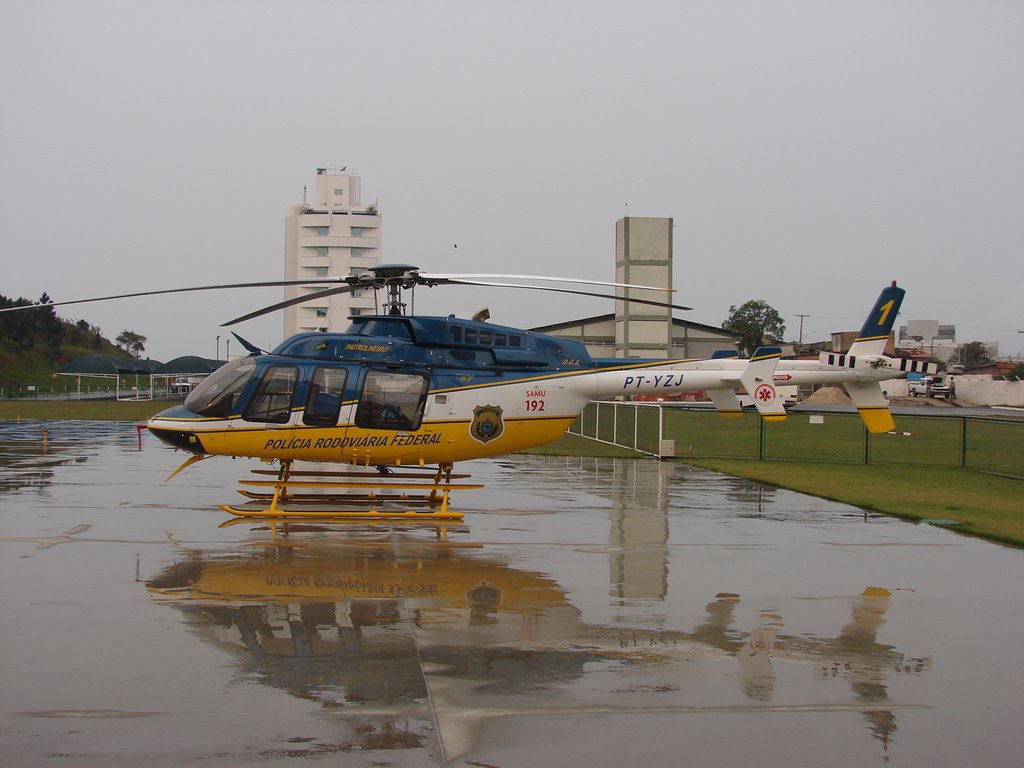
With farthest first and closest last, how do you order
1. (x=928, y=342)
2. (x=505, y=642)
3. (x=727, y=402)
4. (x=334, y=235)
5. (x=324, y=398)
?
(x=928, y=342) → (x=334, y=235) → (x=727, y=402) → (x=324, y=398) → (x=505, y=642)

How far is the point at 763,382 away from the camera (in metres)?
15.8

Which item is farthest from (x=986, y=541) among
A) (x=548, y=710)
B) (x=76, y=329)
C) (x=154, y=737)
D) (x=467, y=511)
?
(x=76, y=329)

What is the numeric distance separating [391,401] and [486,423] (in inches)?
60.8

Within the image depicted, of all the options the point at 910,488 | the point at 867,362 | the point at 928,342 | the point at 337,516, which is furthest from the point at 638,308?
the point at 928,342

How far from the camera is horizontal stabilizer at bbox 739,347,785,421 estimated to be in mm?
15719

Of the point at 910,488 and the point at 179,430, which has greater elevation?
the point at 179,430

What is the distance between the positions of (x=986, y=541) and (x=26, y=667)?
470 inches

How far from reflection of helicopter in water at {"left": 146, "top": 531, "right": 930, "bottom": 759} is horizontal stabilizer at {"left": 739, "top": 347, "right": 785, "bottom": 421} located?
5.81 m

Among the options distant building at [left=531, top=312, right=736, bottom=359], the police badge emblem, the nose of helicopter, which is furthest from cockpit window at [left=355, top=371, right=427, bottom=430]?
distant building at [left=531, top=312, right=736, bottom=359]

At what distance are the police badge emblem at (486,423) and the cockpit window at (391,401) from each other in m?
0.87

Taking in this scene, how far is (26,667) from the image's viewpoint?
273 inches

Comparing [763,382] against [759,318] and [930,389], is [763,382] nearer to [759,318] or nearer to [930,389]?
[930,389]

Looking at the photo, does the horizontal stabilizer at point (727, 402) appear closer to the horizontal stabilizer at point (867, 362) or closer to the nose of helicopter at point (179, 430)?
the horizontal stabilizer at point (867, 362)

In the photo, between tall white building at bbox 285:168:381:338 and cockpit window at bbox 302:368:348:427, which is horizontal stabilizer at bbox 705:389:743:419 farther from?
tall white building at bbox 285:168:381:338
